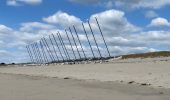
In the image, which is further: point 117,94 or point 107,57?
point 107,57

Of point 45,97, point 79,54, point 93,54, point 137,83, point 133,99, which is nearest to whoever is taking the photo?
point 133,99

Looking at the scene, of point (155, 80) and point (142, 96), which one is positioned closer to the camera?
point (142, 96)

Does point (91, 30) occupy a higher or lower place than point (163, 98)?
higher

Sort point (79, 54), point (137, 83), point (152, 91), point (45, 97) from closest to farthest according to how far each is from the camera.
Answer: point (45, 97) < point (152, 91) < point (137, 83) < point (79, 54)

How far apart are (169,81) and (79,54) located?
101 meters

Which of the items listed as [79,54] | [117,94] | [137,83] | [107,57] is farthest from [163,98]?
[79,54]

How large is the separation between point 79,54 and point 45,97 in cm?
10490

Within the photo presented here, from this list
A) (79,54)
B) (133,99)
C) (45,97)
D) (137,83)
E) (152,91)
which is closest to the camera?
(133,99)

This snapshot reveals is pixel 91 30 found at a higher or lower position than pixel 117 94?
higher

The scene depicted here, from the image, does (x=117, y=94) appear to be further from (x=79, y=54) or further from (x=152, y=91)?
(x=79, y=54)

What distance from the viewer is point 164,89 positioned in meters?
16.6

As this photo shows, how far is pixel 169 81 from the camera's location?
1883 centimetres

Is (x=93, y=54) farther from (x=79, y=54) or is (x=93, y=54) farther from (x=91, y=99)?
(x=91, y=99)

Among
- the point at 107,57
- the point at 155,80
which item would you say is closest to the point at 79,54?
the point at 107,57
